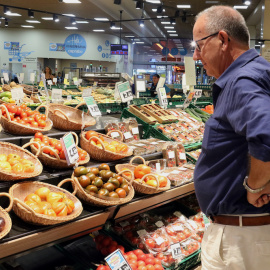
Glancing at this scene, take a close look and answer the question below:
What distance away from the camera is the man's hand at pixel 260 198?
1.44m

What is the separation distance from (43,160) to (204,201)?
5.00ft

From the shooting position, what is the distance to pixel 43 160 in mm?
2744

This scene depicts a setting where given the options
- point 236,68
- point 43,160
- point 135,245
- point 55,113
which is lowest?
point 135,245

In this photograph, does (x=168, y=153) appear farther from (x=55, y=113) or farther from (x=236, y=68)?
(x=236, y=68)

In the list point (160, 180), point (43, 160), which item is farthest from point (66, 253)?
point (160, 180)

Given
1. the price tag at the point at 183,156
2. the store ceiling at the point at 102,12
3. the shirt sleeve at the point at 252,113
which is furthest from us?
the store ceiling at the point at 102,12

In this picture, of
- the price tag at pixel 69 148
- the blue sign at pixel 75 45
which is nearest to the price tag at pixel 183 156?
the price tag at pixel 69 148

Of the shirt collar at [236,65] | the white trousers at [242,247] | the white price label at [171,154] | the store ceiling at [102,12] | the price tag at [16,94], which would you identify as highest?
the store ceiling at [102,12]

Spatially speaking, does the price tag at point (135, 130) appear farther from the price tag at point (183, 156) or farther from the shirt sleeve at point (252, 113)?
the shirt sleeve at point (252, 113)

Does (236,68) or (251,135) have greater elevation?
(236,68)

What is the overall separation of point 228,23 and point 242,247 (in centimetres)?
103

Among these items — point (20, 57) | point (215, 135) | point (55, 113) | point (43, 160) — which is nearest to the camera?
point (215, 135)

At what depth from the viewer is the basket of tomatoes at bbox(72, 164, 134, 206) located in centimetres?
250

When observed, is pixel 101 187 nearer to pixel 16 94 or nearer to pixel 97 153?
pixel 97 153
